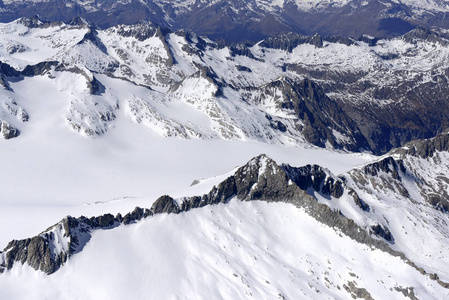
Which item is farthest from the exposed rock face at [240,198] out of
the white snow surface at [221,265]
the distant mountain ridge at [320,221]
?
the white snow surface at [221,265]

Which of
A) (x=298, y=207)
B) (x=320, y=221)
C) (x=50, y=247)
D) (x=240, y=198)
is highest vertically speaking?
(x=320, y=221)

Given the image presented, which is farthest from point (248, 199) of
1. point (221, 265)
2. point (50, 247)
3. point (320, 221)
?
point (50, 247)

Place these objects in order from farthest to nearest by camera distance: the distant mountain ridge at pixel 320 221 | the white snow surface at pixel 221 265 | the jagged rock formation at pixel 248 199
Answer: the distant mountain ridge at pixel 320 221, the jagged rock formation at pixel 248 199, the white snow surface at pixel 221 265

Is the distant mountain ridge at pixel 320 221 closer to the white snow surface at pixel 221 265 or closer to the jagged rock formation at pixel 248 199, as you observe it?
the jagged rock formation at pixel 248 199

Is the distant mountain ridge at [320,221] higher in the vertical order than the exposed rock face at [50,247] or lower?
higher

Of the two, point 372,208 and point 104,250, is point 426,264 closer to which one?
point 372,208

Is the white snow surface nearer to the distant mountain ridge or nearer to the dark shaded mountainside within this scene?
the distant mountain ridge

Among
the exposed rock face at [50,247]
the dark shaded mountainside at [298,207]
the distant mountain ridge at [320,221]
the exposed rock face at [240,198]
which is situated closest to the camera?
the exposed rock face at [50,247]

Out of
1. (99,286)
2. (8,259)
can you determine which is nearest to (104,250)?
(99,286)

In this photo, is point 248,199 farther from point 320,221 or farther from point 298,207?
point 320,221

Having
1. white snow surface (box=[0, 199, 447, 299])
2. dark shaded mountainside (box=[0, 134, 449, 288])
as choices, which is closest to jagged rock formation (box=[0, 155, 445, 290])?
dark shaded mountainside (box=[0, 134, 449, 288])
